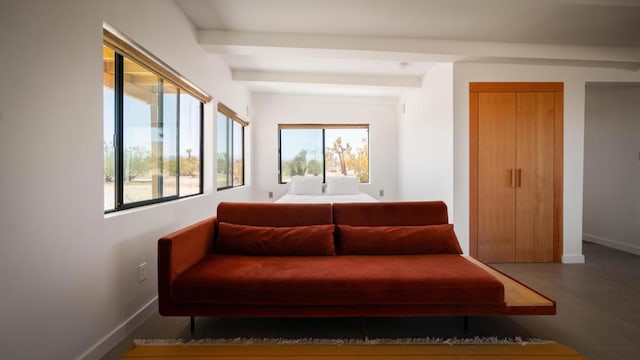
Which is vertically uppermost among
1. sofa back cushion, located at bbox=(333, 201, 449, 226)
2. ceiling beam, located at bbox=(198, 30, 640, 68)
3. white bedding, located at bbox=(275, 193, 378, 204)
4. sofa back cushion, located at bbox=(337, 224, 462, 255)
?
ceiling beam, located at bbox=(198, 30, 640, 68)

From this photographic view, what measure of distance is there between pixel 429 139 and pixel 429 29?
1560 mm

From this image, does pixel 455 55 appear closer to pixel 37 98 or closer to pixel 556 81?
pixel 556 81

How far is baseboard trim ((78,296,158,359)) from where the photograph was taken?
5.20ft

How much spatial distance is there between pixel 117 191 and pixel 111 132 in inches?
14.8

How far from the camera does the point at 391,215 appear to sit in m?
2.40

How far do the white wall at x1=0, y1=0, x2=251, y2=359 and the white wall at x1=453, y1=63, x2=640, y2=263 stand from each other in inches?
122

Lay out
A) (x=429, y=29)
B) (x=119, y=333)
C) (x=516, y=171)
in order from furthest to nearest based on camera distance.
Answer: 1. (x=516, y=171)
2. (x=429, y=29)
3. (x=119, y=333)

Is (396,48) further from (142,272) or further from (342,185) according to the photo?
(142,272)

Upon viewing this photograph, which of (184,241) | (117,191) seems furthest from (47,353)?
(117,191)

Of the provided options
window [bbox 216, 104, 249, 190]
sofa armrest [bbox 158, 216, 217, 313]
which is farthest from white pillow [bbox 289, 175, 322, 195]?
sofa armrest [bbox 158, 216, 217, 313]

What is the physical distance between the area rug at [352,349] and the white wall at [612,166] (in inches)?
139

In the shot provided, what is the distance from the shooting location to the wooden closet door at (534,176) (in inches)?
132

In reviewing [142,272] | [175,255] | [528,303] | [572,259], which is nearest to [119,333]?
[142,272]

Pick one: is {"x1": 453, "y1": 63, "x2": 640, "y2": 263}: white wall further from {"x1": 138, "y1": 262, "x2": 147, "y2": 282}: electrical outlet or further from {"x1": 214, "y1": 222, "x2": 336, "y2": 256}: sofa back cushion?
{"x1": 138, "y1": 262, "x2": 147, "y2": 282}: electrical outlet
